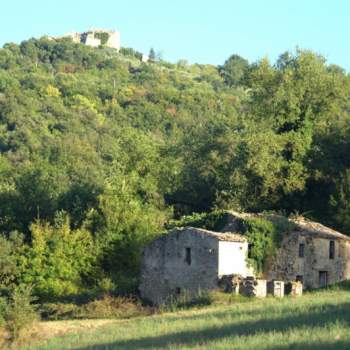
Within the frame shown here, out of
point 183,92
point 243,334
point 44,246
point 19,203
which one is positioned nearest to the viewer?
point 243,334

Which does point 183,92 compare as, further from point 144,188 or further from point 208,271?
point 208,271

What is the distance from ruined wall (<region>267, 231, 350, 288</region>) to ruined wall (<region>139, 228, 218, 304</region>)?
4.89 metres

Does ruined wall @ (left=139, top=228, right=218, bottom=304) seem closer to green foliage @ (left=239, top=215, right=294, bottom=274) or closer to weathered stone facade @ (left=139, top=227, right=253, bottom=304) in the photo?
weathered stone facade @ (left=139, top=227, right=253, bottom=304)

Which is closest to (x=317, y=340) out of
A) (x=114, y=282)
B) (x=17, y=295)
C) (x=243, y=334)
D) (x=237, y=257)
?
(x=243, y=334)

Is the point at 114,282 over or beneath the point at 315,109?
beneath

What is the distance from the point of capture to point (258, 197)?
197 feet

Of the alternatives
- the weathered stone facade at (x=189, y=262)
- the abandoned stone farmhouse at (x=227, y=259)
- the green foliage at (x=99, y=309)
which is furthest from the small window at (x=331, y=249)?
the green foliage at (x=99, y=309)

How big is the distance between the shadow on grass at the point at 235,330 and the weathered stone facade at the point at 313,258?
16545 mm

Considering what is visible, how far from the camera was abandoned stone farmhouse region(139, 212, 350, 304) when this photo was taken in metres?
44.7

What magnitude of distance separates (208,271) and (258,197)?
16.2 m

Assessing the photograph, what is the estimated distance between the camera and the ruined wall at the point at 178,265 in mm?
44531

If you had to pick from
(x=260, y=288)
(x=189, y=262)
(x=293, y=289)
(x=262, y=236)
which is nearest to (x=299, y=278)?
(x=262, y=236)

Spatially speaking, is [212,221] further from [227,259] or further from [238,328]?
[238,328]

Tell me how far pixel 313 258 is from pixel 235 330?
2027 cm
